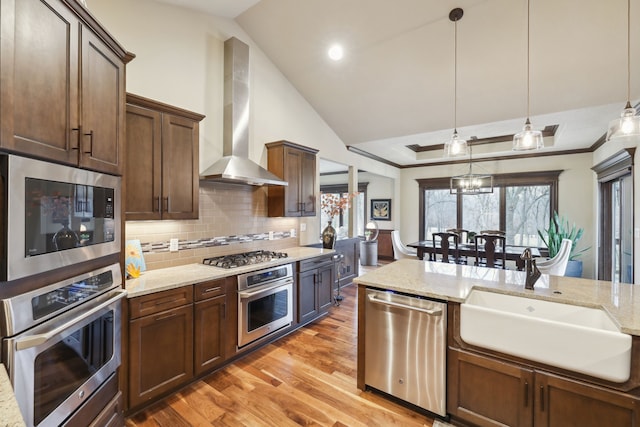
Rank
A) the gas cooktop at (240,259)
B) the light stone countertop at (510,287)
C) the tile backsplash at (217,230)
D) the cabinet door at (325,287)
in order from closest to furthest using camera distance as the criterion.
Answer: the light stone countertop at (510,287) < the tile backsplash at (217,230) < the gas cooktop at (240,259) < the cabinet door at (325,287)

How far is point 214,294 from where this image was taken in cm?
247

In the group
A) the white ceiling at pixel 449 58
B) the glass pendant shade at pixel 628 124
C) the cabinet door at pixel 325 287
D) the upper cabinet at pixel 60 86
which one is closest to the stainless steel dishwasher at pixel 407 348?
the cabinet door at pixel 325 287

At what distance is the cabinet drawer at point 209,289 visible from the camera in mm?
2352

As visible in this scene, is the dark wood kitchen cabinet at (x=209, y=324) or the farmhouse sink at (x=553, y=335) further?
the dark wood kitchen cabinet at (x=209, y=324)

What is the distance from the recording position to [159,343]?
2.12 meters

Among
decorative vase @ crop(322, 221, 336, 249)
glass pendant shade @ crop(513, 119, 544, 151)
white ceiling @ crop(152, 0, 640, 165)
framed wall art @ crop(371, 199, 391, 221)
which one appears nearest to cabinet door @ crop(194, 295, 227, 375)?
decorative vase @ crop(322, 221, 336, 249)

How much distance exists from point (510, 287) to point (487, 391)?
71 centimetres

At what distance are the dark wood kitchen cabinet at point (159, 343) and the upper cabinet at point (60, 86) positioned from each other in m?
0.98

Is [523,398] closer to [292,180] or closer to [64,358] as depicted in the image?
[64,358]

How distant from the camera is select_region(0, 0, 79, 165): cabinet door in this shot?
108 centimetres

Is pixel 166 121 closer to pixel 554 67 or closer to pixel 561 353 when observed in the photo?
pixel 561 353

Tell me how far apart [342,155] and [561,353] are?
4395mm

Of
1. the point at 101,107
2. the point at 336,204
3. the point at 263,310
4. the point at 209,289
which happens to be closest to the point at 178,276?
the point at 209,289

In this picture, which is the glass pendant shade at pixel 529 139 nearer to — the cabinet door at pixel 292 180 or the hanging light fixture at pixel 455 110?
the hanging light fixture at pixel 455 110
